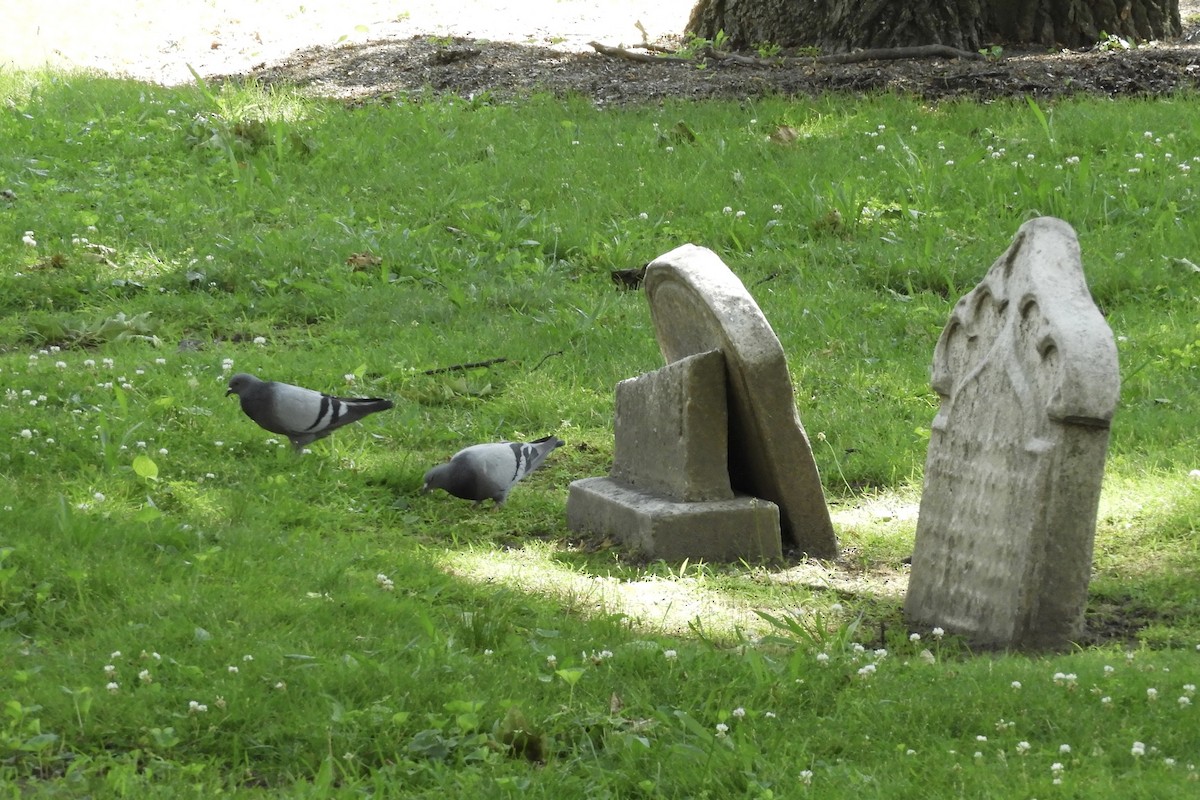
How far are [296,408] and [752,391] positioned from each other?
2.22 meters

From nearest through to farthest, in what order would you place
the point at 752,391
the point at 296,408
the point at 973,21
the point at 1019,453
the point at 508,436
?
1. the point at 1019,453
2. the point at 752,391
3. the point at 296,408
4. the point at 508,436
5. the point at 973,21

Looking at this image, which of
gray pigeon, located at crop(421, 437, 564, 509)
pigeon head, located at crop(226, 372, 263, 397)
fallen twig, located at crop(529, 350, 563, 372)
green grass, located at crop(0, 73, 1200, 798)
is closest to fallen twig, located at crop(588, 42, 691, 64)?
green grass, located at crop(0, 73, 1200, 798)

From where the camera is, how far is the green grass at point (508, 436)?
354cm

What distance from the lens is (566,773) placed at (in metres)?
3.41

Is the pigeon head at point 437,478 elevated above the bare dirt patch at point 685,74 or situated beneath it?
situated beneath

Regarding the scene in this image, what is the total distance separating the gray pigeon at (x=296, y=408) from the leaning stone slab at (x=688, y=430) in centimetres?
147

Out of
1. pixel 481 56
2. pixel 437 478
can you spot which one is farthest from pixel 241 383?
pixel 481 56

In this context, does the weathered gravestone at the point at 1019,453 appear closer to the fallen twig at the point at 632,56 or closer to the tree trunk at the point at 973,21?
the tree trunk at the point at 973,21

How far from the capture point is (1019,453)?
4.33 metres

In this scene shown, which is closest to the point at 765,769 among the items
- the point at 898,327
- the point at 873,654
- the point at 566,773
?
the point at 566,773

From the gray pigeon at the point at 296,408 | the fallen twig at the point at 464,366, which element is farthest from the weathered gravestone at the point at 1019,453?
the fallen twig at the point at 464,366

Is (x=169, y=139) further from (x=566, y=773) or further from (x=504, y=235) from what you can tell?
(x=566, y=773)

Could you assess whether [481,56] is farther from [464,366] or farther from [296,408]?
[296,408]

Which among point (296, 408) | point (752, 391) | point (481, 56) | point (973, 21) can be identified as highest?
point (973, 21)
